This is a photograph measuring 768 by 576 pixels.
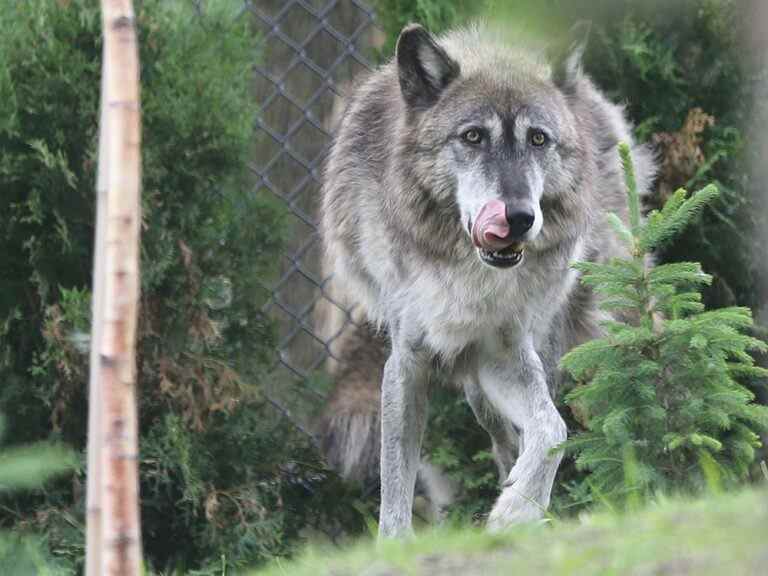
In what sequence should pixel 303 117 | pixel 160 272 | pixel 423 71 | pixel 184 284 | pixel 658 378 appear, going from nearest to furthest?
pixel 658 378 → pixel 423 71 → pixel 160 272 → pixel 184 284 → pixel 303 117

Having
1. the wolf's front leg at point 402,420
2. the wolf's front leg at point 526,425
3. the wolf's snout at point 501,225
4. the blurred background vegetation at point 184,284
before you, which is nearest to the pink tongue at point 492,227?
the wolf's snout at point 501,225

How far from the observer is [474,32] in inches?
221

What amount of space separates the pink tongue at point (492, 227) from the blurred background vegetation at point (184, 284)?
1.04 m

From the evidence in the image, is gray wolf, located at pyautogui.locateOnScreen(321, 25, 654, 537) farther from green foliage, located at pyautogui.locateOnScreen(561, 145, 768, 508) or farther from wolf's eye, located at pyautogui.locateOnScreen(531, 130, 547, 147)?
green foliage, located at pyautogui.locateOnScreen(561, 145, 768, 508)

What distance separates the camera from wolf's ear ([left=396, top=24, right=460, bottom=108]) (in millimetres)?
5211

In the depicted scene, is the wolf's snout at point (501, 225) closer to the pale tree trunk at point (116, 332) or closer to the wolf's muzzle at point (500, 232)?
the wolf's muzzle at point (500, 232)

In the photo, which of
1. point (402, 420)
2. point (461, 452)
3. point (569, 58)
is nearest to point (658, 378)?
point (402, 420)

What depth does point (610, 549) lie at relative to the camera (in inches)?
107

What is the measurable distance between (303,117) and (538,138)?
8.21 ft

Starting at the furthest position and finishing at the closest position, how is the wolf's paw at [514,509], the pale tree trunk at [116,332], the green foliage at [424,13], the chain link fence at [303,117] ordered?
1. the chain link fence at [303,117]
2. the green foliage at [424,13]
3. the wolf's paw at [514,509]
4. the pale tree trunk at [116,332]

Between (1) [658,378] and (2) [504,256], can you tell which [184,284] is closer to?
(2) [504,256]

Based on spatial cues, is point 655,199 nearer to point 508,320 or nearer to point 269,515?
point 508,320

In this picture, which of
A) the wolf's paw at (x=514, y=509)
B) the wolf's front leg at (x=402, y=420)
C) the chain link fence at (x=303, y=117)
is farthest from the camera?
the chain link fence at (x=303, y=117)

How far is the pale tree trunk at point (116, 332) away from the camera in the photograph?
8.93 feet
